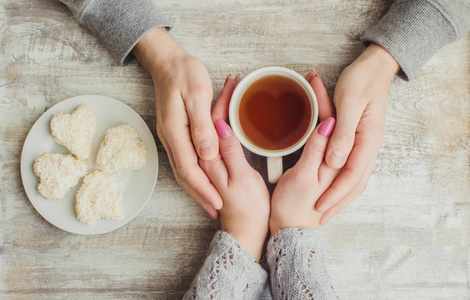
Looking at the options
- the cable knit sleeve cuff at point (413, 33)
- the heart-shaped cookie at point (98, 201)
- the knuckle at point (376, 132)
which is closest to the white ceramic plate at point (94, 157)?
the heart-shaped cookie at point (98, 201)

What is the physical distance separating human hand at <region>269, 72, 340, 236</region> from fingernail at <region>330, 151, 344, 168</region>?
0.04 metres

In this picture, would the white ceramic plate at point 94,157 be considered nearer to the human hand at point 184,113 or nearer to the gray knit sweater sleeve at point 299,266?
the human hand at point 184,113

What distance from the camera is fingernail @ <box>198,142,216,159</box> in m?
0.93

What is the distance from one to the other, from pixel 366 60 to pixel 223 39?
405 millimetres

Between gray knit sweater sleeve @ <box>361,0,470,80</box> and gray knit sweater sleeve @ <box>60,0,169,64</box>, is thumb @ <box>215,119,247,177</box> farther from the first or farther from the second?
gray knit sweater sleeve @ <box>361,0,470,80</box>

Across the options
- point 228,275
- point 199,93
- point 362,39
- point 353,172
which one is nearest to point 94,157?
point 199,93

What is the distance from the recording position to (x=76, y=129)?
1004mm

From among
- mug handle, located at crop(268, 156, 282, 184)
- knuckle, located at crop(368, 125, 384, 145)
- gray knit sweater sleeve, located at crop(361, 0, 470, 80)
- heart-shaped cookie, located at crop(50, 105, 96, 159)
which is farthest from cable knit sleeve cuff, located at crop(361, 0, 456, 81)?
heart-shaped cookie, located at crop(50, 105, 96, 159)

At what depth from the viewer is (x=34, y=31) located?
110 cm

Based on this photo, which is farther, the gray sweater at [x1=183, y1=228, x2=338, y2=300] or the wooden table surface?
the wooden table surface

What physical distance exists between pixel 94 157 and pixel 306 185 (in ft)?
1.94

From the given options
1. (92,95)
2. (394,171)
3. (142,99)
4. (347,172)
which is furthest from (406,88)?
(92,95)

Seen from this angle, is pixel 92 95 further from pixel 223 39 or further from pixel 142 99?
pixel 223 39

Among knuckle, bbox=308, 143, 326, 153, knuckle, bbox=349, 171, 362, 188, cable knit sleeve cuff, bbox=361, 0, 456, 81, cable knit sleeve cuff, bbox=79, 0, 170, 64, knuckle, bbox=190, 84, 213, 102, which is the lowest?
knuckle, bbox=349, 171, 362, 188
